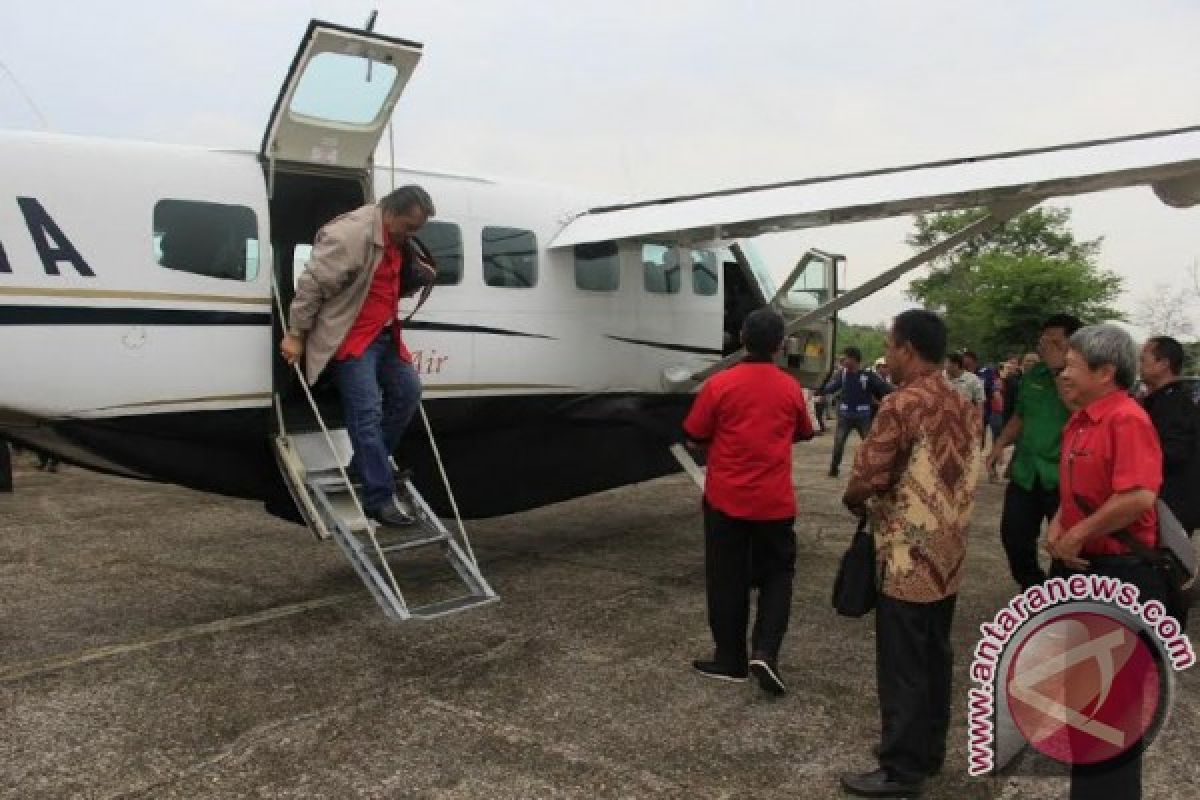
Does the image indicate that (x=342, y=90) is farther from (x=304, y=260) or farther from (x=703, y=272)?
(x=703, y=272)

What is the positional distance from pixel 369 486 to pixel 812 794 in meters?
3.03

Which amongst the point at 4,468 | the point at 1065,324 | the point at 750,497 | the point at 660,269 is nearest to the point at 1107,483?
the point at 750,497

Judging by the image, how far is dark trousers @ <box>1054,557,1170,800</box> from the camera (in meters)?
2.98

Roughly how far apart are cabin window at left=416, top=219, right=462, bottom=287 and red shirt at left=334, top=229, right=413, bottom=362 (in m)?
0.77

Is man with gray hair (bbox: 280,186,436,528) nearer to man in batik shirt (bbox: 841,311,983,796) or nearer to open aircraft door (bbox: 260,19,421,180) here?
open aircraft door (bbox: 260,19,421,180)

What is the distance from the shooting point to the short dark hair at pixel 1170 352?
5.15m

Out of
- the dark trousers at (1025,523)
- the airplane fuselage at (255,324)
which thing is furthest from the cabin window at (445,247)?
the dark trousers at (1025,523)

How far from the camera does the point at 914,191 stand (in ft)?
18.9

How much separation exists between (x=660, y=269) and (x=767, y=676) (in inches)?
164

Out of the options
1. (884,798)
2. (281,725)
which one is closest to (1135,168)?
(884,798)

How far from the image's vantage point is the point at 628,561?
24.5ft

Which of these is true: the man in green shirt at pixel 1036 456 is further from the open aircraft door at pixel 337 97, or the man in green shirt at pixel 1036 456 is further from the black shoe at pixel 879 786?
the open aircraft door at pixel 337 97

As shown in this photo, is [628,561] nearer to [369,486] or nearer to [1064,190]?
[369,486]

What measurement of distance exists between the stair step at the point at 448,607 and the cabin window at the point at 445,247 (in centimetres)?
227
